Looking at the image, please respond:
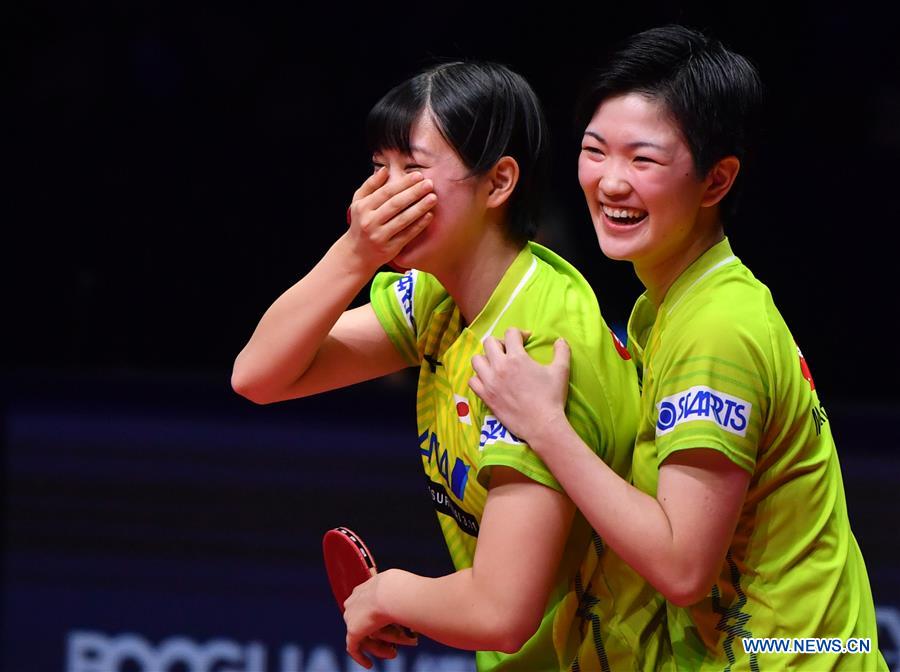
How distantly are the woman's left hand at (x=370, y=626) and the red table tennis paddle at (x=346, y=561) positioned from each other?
0.21 ft

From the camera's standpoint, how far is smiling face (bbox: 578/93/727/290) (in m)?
2.04

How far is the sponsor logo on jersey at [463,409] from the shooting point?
2146 mm

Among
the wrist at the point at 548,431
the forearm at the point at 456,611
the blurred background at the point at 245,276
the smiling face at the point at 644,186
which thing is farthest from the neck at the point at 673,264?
the blurred background at the point at 245,276


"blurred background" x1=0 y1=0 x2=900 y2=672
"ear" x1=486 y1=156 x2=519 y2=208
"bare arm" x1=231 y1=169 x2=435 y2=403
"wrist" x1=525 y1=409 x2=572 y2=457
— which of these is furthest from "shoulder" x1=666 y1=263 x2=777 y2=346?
"blurred background" x1=0 y1=0 x2=900 y2=672

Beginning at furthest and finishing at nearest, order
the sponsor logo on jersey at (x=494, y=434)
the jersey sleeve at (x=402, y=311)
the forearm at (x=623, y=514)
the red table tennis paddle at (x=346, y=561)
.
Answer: the jersey sleeve at (x=402, y=311) → the red table tennis paddle at (x=346, y=561) → the sponsor logo on jersey at (x=494, y=434) → the forearm at (x=623, y=514)

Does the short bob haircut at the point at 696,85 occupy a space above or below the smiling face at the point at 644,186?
above

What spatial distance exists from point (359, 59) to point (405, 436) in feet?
6.22

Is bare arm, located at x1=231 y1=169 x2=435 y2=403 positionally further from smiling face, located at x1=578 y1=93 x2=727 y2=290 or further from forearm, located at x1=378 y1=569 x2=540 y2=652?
forearm, located at x1=378 y1=569 x2=540 y2=652

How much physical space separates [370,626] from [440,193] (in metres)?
0.71

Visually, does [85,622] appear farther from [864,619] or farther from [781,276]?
[864,619]

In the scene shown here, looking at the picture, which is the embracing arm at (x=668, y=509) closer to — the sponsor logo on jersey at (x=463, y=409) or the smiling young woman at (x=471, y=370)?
the smiling young woman at (x=471, y=370)

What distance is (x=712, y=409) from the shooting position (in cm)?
192

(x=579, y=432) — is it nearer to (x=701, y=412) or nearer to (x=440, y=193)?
(x=701, y=412)

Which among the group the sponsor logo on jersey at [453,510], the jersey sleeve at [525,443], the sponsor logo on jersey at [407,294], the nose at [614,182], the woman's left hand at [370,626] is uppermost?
the nose at [614,182]
